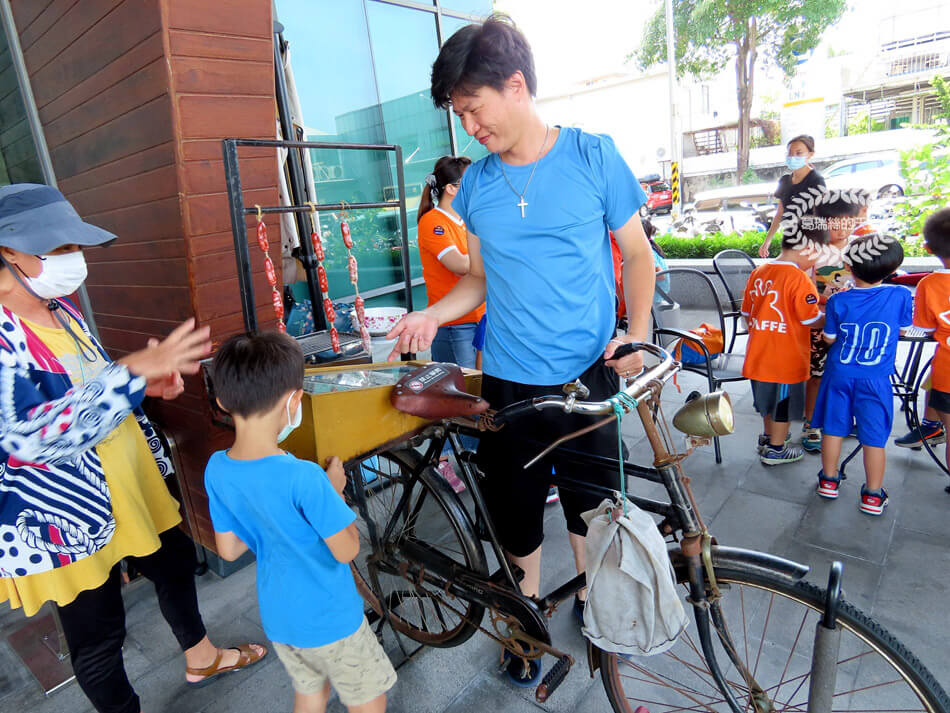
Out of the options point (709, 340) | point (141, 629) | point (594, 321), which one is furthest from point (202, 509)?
point (709, 340)

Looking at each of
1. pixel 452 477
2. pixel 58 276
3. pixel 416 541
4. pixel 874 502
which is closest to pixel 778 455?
pixel 874 502

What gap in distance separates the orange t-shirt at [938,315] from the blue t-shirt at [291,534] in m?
2.93

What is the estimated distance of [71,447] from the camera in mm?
1323

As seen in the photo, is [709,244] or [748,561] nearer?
[748,561]

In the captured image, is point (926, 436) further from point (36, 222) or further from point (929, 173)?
point (36, 222)

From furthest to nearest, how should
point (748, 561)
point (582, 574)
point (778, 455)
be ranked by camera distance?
point (778, 455) → point (582, 574) → point (748, 561)

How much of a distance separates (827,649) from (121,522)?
6.24ft

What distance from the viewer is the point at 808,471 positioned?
320 centimetres

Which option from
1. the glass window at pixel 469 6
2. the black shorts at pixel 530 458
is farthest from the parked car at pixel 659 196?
the black shorts at pixel 530 458

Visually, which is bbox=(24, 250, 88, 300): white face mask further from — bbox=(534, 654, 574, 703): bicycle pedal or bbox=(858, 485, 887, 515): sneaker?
bbox=(858, 485, 887, 515): sneaker

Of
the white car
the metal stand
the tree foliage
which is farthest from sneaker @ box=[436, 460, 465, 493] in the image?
the white car

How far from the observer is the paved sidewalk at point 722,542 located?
6.47ft

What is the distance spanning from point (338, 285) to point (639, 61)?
48.7 ft

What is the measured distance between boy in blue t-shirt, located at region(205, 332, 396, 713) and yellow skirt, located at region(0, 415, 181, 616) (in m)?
0.46
